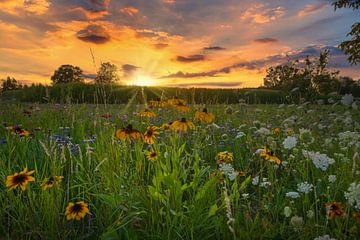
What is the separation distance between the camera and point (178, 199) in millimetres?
2170

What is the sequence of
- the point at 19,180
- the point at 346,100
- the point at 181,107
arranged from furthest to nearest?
the point at 346,100 → the point at 181,107 → the point at 19,180

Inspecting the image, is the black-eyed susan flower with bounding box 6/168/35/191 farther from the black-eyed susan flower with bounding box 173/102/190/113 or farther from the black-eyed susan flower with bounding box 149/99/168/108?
the black-eyed susan flower with bounding box 149/99/168/108

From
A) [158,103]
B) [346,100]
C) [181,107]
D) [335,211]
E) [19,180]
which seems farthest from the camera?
[346,100]

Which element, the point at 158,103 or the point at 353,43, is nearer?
the point at 158,103

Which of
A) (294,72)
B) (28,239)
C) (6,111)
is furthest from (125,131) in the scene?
(294,72)

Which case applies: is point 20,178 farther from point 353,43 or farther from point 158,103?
point 353,43

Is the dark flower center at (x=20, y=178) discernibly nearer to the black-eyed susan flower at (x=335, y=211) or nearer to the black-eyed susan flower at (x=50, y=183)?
the black-eyed susan flower at (x=50, y=183)

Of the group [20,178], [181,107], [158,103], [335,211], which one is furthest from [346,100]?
[20,178]

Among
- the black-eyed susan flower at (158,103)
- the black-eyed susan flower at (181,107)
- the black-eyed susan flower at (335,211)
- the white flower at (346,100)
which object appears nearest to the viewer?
the black-eyed susan flower at (335,211)

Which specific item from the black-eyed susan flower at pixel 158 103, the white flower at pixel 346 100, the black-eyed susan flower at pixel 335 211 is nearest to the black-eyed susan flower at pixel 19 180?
the black-eyed susan flower at pixel 158 103

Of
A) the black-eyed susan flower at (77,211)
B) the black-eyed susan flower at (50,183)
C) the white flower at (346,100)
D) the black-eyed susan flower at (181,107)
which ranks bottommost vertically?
the black-eyed susan flower at (77,211)

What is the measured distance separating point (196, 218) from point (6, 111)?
21.0ft

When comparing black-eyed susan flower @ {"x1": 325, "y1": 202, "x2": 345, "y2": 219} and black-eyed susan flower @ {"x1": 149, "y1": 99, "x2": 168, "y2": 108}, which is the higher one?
black-eyed susan flower @ {"x1": 149, "y1": 99, "x2": 168, "y2": 108}

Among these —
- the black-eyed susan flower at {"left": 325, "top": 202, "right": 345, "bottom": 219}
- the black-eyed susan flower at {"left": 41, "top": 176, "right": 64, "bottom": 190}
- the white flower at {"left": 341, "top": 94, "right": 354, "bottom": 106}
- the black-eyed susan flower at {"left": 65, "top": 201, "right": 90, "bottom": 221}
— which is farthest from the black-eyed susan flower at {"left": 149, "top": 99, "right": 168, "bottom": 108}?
the white flower at {"left": 341, "top": 94, "right": 354, "bottom": 106}
